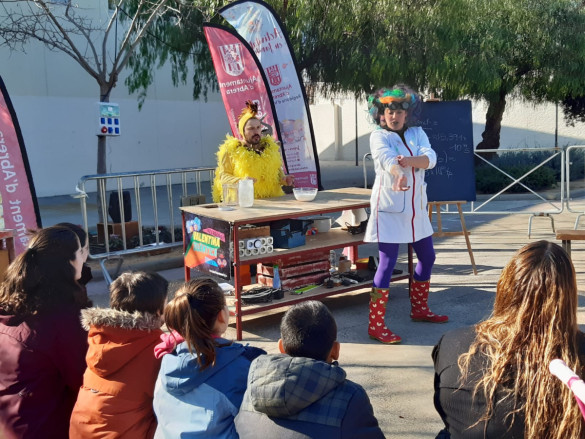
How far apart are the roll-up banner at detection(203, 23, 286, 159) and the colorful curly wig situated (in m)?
3.14

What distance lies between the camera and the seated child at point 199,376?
256 centimetres

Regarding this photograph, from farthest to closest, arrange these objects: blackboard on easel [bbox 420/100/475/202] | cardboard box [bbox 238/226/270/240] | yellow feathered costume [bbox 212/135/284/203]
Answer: blackboard on easel [bbox 420/100/475/202] → yellow feathered costume [bbox 212/135/284/203] → cardboard box [bbox 238/226/270/240]

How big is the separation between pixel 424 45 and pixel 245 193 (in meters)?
9.22

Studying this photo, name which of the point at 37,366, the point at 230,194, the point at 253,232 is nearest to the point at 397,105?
the point at 253,232

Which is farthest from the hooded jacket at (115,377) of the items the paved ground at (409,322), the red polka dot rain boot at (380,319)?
the red polka dot rain boot at (380,319)

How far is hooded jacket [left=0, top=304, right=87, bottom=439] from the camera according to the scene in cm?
291

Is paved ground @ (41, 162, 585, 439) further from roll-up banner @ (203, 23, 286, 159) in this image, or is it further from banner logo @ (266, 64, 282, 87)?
banner logo @ (266, 64, 282, 87)

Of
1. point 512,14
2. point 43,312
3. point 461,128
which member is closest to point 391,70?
point 512,14

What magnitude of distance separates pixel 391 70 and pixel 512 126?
1277 centimetres

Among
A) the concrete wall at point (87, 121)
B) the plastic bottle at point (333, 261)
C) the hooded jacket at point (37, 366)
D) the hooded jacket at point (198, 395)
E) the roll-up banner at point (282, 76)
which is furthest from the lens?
the concrete wall at point (87, 121)

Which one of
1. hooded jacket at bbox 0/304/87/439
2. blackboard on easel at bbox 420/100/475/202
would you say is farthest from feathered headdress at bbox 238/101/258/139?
hooded jacket at bbox 0/304/87/439

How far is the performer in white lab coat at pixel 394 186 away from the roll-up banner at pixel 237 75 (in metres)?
3.27

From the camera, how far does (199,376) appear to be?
2564 mm

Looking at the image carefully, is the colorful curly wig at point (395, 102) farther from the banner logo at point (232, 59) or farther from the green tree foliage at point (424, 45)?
the green tree foliage at point (424, 45)
